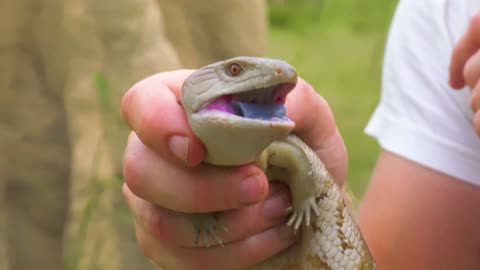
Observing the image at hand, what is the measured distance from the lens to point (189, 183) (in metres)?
0.80

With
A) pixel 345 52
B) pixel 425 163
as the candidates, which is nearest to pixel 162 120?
pixel 425 163

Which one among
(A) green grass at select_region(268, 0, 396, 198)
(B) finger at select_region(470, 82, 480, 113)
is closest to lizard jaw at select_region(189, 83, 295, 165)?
(B) finger at select_region(470, 82, 480, 113)

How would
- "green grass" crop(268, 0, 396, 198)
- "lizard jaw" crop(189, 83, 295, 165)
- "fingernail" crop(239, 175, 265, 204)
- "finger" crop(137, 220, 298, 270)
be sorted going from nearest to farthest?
"lizard jaw" crop(189, 83, 295, 165)
"fingernail" crop(239, 175, 265, 204)
"finger" crop(137, 220, 298, 270)
"green grass" crop(268, 0, 396, 198)

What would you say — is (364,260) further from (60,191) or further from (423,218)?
(60,191)

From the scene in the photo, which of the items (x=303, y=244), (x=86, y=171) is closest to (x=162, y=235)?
(x=303, y=244)

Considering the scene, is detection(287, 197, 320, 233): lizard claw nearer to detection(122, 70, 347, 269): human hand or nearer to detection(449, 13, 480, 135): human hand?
detection(122, 70, 347, 269): human hand

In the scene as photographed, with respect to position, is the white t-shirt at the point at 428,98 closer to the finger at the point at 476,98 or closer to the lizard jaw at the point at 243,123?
the finger at the point at 476,98

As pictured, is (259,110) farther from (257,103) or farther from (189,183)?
(189,183)

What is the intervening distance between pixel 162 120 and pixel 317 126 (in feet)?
0.76

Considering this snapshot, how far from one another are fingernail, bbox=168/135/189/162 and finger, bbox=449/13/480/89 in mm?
398

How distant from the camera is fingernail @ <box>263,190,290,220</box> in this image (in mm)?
868

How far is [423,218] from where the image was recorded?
49.9 inches

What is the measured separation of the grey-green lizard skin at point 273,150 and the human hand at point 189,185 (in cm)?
2

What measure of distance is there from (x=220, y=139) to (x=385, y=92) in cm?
74
